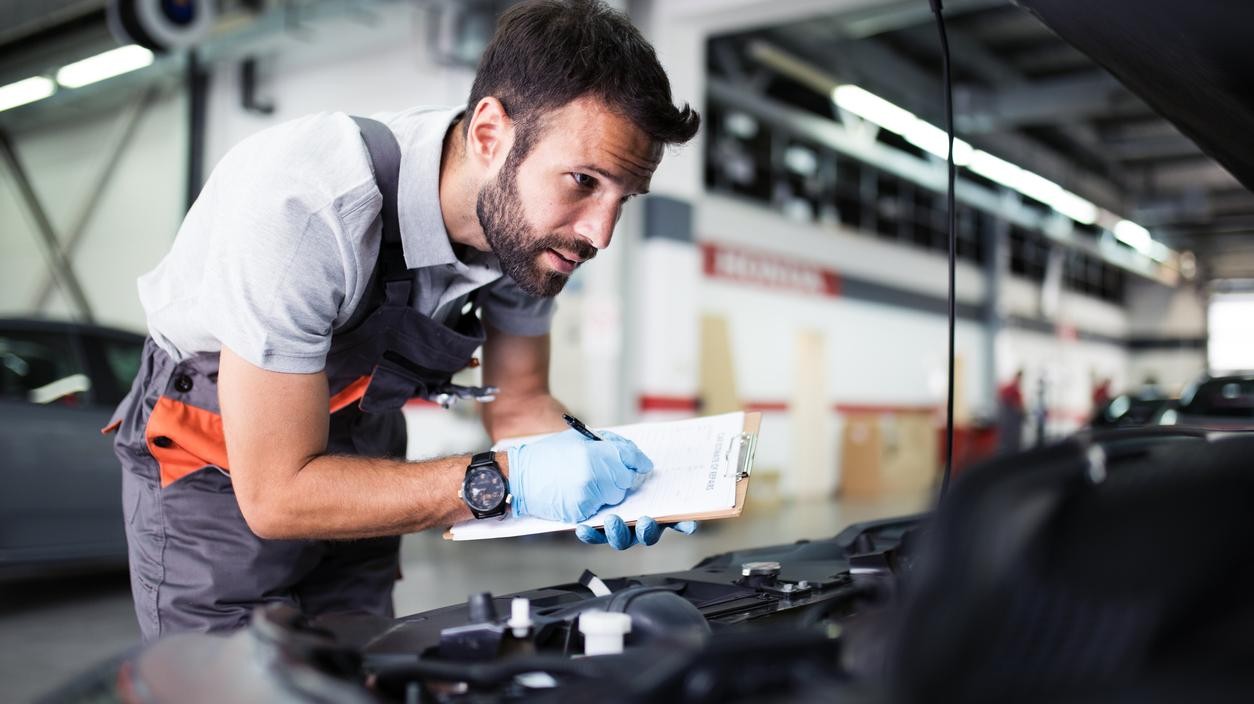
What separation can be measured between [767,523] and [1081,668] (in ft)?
21.8

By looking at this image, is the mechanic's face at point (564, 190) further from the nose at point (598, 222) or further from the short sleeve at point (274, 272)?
the short sleeve at point (274, 272)

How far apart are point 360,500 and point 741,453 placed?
1.53 feet

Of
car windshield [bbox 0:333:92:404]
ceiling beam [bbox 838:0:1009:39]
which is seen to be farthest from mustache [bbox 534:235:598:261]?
ceiling beam [bbox 838:0:1009:39]

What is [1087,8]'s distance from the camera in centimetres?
88

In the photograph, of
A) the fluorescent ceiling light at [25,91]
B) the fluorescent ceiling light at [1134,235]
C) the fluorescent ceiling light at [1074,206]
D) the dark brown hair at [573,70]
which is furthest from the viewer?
the fluorescent ceiling light at [1134,235]

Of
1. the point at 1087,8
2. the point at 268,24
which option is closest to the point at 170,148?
the point at 268,24

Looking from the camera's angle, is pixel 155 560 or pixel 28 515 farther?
pixel 28 515

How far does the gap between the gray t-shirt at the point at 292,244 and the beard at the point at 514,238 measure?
64 mm

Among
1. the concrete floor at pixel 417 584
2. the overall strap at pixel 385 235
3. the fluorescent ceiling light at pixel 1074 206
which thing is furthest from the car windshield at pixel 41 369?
the fluorescent ceiling light at pixel 1074 206

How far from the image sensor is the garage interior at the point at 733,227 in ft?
11.0

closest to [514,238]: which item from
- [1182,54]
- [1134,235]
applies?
[1182,54]

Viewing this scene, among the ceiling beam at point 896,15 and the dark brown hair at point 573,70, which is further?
the ceiling beam at point 896,15

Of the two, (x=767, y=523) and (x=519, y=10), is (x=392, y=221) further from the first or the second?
(x=767, y=523)

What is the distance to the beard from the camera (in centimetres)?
121
